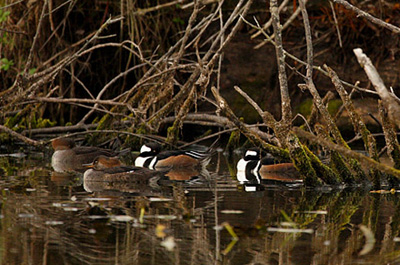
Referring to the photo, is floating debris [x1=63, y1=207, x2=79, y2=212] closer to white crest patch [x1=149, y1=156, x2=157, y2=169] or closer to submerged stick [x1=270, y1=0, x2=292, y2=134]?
submerged stick [x1=270, y1=0, x2=292, y2=134]

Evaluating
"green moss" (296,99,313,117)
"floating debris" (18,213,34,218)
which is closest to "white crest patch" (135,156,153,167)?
"floating debris" (18,213,34,218)

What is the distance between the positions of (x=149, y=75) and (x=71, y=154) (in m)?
2.10

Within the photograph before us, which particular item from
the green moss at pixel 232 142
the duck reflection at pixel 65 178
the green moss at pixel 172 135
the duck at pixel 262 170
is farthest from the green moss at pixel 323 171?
the green moss at pixel 232 142

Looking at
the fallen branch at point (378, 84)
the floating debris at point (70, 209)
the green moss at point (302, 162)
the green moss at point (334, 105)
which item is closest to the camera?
the fallen branch at point (378, 84)

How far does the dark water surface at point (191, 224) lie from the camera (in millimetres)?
4664

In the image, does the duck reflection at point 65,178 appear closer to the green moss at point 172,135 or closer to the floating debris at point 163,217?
the green moss at point 172,135

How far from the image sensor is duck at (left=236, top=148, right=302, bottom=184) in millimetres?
8775

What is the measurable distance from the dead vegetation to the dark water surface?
0.68m

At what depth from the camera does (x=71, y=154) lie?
10.6 m

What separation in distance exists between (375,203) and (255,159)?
11.0 feet

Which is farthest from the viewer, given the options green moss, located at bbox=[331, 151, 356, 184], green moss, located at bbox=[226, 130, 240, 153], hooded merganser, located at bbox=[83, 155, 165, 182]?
green moss, located at bbox=[226, 130, 240, 153]

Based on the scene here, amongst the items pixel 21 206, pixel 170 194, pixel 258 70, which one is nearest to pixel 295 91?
pixel 258 70

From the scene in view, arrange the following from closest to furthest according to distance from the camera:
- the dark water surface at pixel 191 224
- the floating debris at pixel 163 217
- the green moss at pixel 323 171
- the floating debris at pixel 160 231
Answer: the dark water surface at pixel 191 224, the floating debris at pixel 160 231, the floating debris at pixel 163 217, the green moss at pixel 323 171

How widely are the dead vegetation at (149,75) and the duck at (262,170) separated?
0.29 metres
